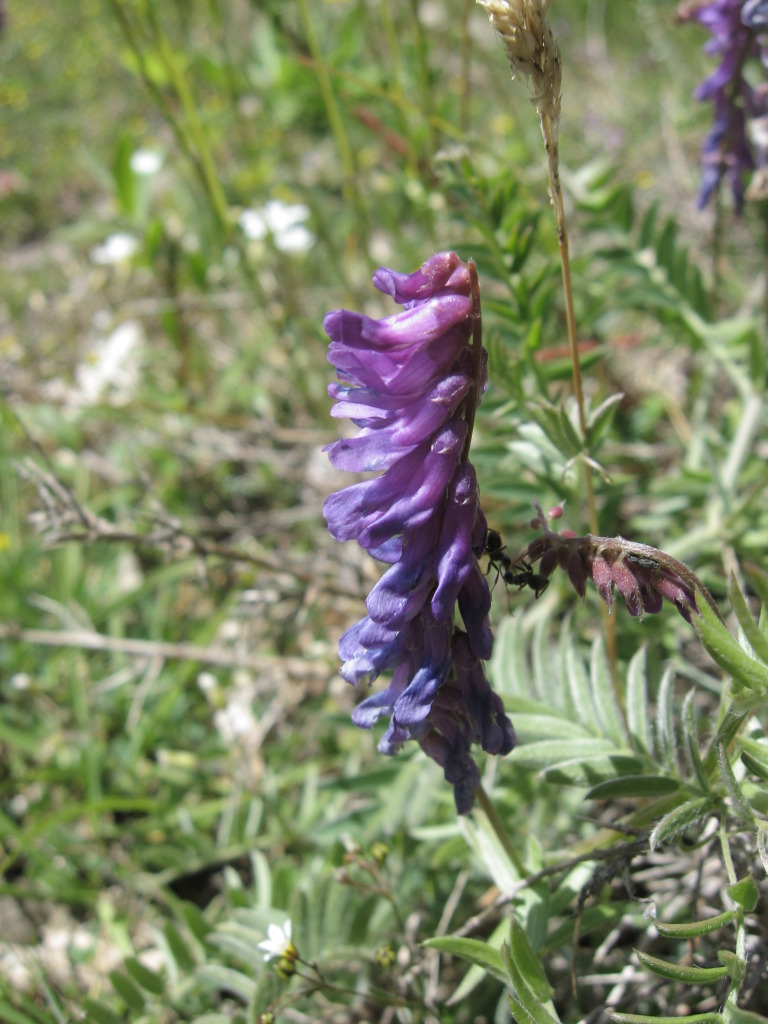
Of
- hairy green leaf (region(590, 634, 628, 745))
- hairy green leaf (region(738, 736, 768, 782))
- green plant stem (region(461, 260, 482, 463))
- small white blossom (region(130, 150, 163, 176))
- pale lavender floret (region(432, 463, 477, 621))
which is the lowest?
hairy green leaf (region(590, 634, 628, 745))

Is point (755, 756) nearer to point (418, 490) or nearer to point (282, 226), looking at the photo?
point (418, 490)

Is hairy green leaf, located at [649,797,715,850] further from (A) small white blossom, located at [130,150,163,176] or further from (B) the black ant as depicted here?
(A) small white blossom, located at [130,150,163,176]

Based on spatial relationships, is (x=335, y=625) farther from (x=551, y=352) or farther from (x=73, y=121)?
(x=73, y=121)

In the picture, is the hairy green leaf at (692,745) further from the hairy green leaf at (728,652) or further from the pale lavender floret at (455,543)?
the pale lavender floret at (455,543)

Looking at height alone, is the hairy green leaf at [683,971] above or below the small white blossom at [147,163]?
below

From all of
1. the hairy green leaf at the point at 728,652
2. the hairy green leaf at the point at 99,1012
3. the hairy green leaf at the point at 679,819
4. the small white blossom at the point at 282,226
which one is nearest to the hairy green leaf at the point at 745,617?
the hairy green leaf at the point at 728,652

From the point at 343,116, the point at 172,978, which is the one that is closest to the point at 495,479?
the point at 172,978

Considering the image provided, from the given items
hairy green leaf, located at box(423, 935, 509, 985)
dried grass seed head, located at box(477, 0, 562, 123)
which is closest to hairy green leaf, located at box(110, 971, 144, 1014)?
hairy green leaf, located at box(423, 935, 509, 985)
